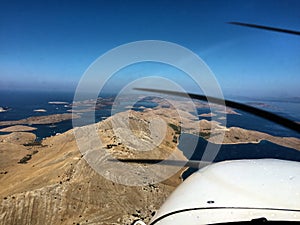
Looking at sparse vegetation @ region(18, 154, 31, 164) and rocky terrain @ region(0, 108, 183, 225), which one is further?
sparse vegetation @ region(18, 154, 31, 164)

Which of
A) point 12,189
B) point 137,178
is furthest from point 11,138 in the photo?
point 137,178

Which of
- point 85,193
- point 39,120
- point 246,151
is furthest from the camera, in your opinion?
point 39,120

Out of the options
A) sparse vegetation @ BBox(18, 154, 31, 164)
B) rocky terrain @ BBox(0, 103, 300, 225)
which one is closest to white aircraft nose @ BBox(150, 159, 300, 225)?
rocky terrain @ BBox(0, 103, 300, 225)

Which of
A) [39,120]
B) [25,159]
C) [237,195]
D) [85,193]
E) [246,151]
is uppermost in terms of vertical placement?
[237,195]

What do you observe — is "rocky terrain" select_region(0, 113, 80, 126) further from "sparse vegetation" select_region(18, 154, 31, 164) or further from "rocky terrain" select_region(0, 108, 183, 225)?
"rocky terrain" select_region(0, 108, 183, 225)

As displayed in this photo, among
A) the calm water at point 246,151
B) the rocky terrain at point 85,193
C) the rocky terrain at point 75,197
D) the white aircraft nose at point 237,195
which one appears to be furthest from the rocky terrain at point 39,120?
the white aircraft nose at point 237,195

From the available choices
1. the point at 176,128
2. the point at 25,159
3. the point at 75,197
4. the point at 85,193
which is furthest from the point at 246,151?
the point at 25,159

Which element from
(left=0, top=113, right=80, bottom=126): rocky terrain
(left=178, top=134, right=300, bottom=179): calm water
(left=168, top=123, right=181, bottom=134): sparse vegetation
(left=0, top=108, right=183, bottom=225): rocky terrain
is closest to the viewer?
(left=0, top=108, right=183, bottom=225): rocky terrain

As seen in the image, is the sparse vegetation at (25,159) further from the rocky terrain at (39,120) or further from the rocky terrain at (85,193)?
the rocky terrain at (39,120)

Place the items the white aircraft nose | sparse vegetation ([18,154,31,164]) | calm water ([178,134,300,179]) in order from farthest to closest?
calm water ([178,134,300,179]) < sparse vegetation ([18,154,31,164]) < the white aircraft nose

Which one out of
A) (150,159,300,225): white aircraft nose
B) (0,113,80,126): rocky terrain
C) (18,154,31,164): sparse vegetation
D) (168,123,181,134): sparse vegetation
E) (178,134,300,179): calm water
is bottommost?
(0,113,80,126): rocky terrain

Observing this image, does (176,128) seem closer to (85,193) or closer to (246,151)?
(246,151)
